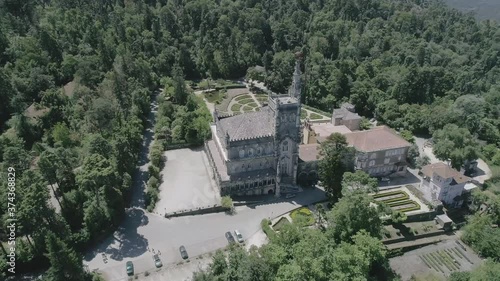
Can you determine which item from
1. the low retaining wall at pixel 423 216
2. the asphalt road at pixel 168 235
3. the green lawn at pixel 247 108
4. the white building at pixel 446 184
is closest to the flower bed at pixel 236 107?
the green lawn at pixel 247 108

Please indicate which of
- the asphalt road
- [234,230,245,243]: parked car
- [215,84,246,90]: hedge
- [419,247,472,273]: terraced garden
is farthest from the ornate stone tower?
[215,84,246,90]: hedge

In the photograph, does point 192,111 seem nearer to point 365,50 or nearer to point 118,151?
point 118,151

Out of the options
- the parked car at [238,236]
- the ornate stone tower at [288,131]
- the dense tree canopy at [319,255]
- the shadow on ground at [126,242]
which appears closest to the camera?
the dense tree canopy at [319,255]

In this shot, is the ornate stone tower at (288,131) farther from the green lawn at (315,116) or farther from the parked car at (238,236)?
the green lawn at (315,116)

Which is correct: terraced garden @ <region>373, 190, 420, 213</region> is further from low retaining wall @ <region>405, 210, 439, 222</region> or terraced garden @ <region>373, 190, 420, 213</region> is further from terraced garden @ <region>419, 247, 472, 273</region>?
terraced garden @ <region>419, 247, 472, 273</region>

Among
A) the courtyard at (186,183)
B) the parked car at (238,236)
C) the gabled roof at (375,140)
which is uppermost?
the gabled roof at (375,140)

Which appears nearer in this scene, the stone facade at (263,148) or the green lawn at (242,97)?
the stone facade at (263,148)

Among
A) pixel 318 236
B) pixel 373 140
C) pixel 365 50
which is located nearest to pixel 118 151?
pixel 318 236

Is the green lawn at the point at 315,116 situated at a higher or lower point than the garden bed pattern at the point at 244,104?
lower
